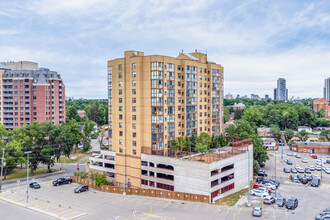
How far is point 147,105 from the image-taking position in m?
60.2

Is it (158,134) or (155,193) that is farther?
(158,134)

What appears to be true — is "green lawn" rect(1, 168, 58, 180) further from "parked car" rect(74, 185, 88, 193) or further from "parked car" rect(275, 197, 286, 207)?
"parked car" rect(275, 197, 286, 207)

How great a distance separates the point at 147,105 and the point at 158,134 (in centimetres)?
685

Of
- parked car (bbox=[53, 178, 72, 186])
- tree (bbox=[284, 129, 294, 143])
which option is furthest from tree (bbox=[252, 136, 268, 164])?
tree (bbox=[284, 129, 294, 143])

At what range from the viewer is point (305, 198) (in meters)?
52.6

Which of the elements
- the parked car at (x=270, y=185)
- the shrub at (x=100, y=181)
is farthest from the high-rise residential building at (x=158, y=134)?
the parked car at (x=270, y=185)

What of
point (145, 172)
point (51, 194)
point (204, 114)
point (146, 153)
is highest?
point (204, 114)

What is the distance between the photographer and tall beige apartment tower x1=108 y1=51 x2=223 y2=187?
6025 cm

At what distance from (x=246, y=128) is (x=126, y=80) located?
155 ft

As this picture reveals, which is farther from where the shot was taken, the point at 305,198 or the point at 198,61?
the point at 198,61

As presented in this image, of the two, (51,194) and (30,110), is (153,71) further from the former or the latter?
(30,110)

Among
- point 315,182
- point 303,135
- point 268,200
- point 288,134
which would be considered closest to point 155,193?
point 268,200

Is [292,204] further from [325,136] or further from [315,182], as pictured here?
[325,136]

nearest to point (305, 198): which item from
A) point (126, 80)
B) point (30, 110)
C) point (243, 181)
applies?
point (243, 181)
